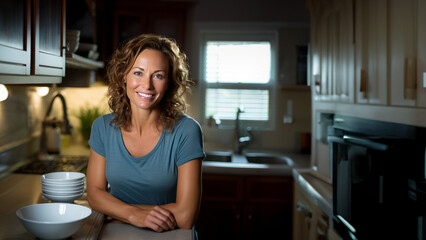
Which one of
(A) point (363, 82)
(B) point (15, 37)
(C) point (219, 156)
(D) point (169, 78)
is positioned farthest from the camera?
(C) point (219, 156)

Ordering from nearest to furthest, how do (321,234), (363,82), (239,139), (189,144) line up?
(189,144)
(363,82)
(321,234)
(239,139)

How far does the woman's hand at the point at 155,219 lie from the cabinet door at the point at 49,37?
62 centimetres

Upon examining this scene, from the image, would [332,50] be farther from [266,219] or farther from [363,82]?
[266,219]

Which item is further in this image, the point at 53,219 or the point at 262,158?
the point at 262,158

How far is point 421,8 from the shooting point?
131 centimetres

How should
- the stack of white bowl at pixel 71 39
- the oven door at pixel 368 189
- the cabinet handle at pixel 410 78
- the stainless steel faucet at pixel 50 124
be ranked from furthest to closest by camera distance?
the stainless steel faucet at pixel 50 124, the stack of white bowl at pixel 71 39, the cabinet handle at pixel 410 78, the oven door at pixel 368 189

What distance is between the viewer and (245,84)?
12.6ft

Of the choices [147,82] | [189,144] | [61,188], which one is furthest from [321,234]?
[61,188]

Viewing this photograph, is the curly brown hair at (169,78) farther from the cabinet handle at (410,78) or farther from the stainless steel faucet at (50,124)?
the stainless steel faucet at (50,124)

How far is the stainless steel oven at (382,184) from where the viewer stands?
48.1 inches

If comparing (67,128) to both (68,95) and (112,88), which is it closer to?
(68,95)

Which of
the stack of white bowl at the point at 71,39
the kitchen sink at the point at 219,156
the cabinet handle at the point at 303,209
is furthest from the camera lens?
the kitchen sink at the point at 219,156

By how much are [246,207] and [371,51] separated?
1.60m

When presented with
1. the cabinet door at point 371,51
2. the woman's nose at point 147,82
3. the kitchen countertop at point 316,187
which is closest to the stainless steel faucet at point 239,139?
the kitchen countertop at point 316,187
